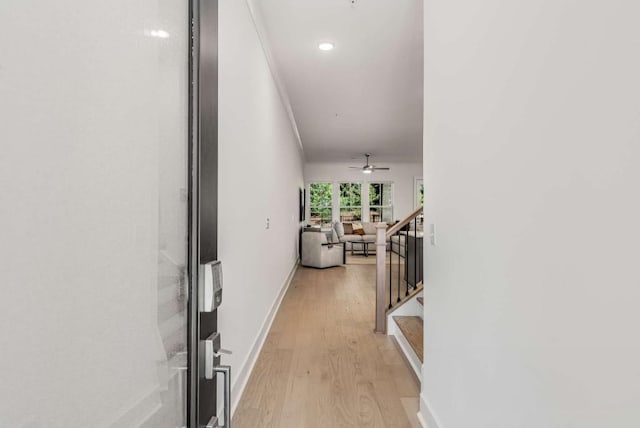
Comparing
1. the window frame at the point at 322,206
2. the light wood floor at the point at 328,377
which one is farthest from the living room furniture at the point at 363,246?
the light wood floor at the point at 328,377

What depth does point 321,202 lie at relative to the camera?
1077 centimetres

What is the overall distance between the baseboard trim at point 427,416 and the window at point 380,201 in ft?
29.5

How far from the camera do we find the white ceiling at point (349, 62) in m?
2.79

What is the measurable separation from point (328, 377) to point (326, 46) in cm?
285

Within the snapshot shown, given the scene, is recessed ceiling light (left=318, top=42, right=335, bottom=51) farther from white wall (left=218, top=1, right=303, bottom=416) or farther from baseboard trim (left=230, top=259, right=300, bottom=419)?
baseboard trim (left=230, top=259, right=300, bottom=419)

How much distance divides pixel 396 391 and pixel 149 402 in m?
2.06

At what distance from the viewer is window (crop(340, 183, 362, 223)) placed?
1083 cm

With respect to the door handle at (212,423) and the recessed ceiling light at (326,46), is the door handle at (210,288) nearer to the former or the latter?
the door handle at (212,423)

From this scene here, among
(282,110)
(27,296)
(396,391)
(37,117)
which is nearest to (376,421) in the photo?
(396,391)

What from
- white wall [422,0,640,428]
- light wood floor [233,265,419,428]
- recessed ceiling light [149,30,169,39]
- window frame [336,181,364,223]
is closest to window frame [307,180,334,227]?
window frame [336,181,364,223]

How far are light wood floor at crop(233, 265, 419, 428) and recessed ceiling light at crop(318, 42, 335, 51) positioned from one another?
8.95 ft

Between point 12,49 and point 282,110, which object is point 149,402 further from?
point 282,110

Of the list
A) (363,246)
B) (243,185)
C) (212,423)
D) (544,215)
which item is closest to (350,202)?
(363,246)

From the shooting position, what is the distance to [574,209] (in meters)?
0.81
